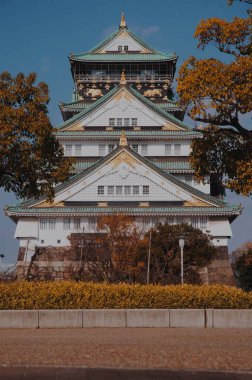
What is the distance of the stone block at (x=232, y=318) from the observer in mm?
17219

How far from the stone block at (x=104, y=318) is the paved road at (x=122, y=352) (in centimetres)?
132

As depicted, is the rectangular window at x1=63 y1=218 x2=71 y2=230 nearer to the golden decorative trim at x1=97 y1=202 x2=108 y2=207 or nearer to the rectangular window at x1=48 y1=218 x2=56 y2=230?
the rectangular window at x1=48 y1=218 x2=56 y2=230

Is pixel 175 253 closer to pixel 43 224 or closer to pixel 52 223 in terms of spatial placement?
pixel 52 223

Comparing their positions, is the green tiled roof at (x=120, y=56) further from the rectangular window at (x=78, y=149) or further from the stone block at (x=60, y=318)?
the stone block at (x=60, y=318)

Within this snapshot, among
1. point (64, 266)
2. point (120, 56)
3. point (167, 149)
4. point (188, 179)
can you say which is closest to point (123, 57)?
point (120, 56)

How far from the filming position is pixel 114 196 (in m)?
43.3

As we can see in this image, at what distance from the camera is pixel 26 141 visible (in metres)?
20.3

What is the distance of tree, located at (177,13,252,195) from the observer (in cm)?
1620

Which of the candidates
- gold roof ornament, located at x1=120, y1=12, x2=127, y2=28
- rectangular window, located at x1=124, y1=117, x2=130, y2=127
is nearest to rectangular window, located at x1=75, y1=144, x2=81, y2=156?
rectangular window, located at x1=124, y1=117, x2=130, y2=127

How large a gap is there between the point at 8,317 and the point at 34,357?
20.5 feet

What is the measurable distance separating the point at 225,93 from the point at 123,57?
39.8 meters

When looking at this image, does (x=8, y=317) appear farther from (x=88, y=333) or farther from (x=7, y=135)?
(x=7, y=135)

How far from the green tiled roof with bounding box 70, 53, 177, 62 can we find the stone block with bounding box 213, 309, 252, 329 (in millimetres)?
39873

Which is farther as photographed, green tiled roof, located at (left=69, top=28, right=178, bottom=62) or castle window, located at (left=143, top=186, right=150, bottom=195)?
green tiled roof, located at (left=69, top=28, right=178, bottom=62)
